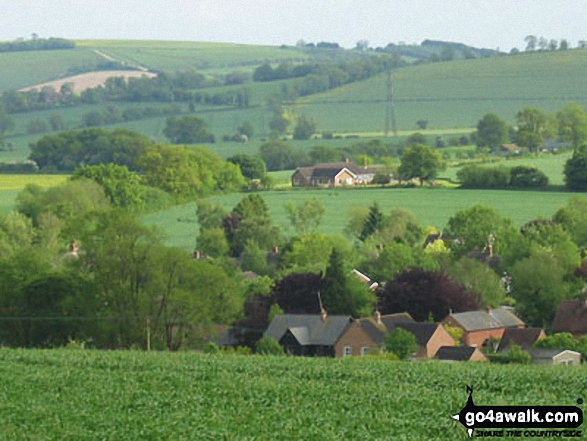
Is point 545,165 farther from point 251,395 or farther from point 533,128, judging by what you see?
point 251,395

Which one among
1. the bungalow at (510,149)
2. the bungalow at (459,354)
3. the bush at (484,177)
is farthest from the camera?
the bungalow at (510,149)

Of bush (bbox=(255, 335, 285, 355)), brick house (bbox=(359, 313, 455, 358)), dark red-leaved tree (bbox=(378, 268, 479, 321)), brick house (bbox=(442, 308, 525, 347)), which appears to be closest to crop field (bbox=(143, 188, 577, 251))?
dark red-leaved tree (bbox=(378, 268, 479, 321))

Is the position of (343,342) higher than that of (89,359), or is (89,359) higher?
(89,359)

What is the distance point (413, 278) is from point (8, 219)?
2676 cm

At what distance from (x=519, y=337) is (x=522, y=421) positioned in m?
27.5

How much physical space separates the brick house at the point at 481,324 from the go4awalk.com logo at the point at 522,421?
92.7 feet

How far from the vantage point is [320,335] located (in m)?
50.7

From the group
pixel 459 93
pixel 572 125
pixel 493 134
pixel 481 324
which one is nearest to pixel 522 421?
pixel 481 324

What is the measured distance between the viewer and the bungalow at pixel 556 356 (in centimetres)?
4469

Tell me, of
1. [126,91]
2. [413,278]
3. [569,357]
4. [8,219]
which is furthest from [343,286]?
[126,91]

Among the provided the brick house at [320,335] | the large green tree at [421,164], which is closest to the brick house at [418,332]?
the brick house at [320,335]

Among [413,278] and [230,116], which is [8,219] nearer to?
[413,278]

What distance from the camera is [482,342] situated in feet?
173

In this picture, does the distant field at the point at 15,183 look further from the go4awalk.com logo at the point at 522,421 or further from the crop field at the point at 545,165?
the go4awalk.com logo at the point at 522,421
